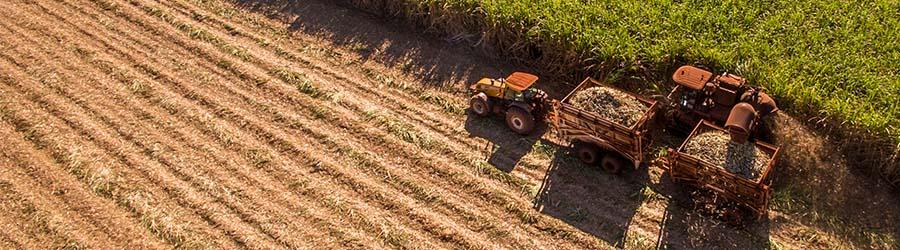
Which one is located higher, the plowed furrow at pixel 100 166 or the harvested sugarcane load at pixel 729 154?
the harvested sugarcane load at pixel 729 154

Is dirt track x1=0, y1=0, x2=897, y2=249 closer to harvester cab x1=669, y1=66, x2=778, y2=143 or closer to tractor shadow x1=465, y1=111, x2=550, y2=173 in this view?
tractor shadow x1=465, y1=111, x2=550, y2=173

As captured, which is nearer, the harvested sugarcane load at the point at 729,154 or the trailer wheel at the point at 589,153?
the harvested sugarcane load at the point at 729,154

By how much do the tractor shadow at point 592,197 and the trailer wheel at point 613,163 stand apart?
0.43 feet

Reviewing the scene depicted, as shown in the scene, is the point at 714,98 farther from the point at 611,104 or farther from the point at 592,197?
the point at 592,197

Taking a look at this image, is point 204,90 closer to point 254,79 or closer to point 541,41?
point 254,79

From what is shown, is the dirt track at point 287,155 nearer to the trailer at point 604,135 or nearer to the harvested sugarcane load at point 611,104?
the trailer at point 604,135

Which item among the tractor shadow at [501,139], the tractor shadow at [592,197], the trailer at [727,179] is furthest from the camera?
the tractor shadow at [501,139]

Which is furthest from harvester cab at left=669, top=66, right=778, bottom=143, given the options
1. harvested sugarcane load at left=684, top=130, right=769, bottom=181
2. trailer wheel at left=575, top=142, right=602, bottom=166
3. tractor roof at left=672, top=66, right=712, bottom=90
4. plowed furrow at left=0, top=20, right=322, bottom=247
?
plowed furrow at left=0, top=20, right=322, bottom=247

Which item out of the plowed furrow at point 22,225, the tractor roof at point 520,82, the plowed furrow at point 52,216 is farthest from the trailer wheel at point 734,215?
the plowed furrow at point 22,225

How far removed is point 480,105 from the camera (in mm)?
10266

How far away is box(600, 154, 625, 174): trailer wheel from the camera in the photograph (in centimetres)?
909

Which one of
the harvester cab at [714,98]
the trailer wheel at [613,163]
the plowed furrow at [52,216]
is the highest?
the harvester cab at [714,98]

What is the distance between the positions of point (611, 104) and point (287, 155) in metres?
4.53

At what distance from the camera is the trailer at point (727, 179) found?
7965 millimetres
